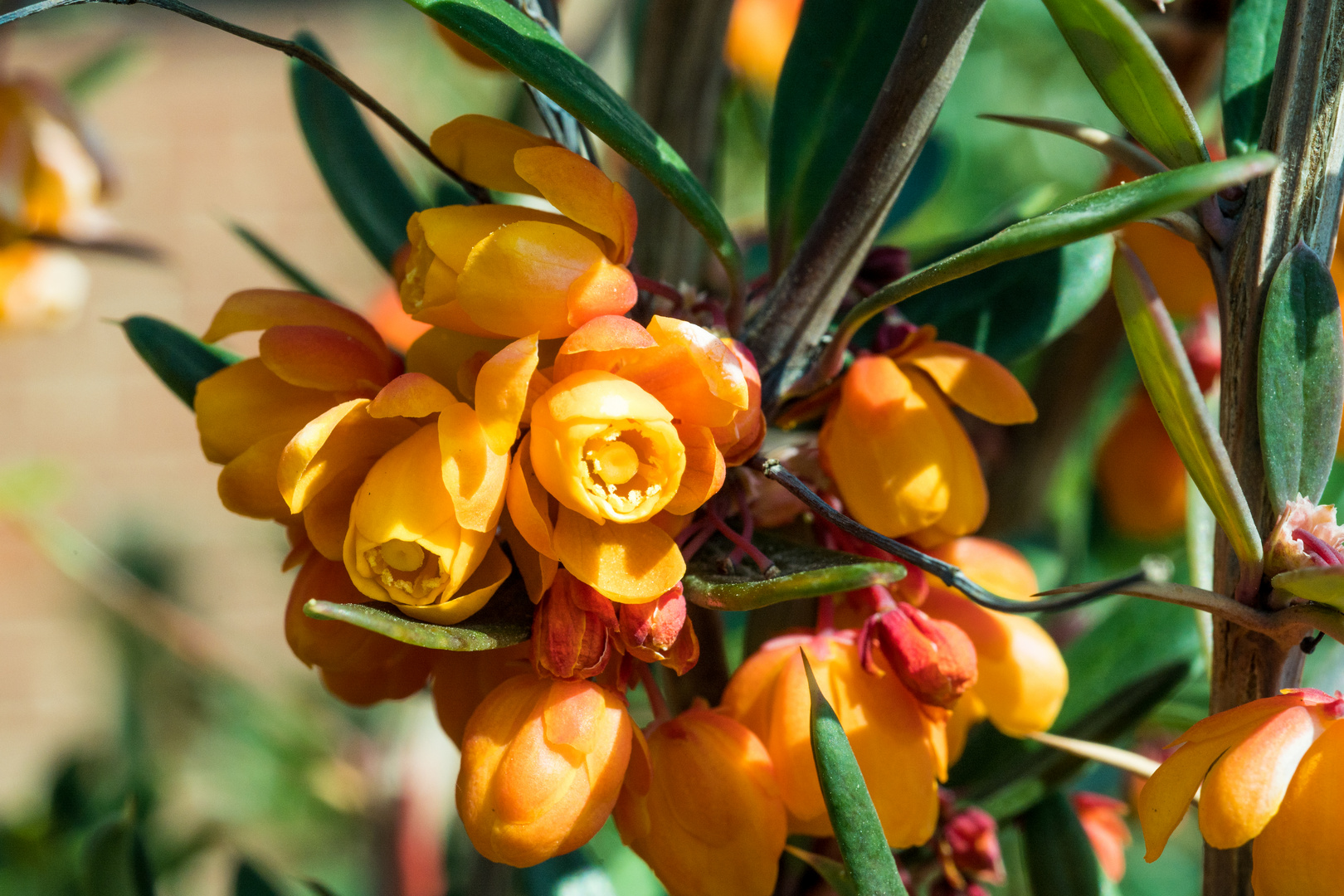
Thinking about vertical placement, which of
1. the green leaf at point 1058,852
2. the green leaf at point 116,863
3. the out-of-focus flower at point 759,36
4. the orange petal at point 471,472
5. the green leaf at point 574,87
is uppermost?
the green leaf at point 574,87

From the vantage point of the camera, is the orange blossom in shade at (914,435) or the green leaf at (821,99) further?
the green leaf at (821,99)

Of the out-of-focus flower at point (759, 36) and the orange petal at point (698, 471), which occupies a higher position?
the out-of-focus flower at point (759, 36)

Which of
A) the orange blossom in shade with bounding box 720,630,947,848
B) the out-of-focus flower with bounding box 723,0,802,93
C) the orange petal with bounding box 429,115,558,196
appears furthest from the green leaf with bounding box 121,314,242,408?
the out-of-focus flower with bounding box 723,0,802,93

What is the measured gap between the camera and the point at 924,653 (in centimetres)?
43

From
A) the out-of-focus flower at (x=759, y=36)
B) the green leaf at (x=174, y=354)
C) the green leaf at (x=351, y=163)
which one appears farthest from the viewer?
the out-of-focus flower at (x=759, y=36)

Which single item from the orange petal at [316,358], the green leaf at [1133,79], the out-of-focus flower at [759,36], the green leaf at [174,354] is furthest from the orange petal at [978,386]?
the out-of-focus flower at [759,36]

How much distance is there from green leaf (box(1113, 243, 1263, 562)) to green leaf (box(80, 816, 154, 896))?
58cm

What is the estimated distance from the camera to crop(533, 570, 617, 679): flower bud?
1.27ft

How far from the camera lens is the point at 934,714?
0.45 metres

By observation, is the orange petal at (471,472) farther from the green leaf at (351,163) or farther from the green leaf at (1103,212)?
the green leaf at (351,163)

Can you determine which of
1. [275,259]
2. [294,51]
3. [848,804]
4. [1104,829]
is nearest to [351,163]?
[275,259]

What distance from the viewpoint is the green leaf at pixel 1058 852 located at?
1.87 ft

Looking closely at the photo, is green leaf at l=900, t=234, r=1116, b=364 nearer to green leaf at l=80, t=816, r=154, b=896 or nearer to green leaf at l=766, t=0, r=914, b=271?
green leaf at l=766, t=0, r=914, b=271

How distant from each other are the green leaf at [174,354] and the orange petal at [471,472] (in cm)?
21
